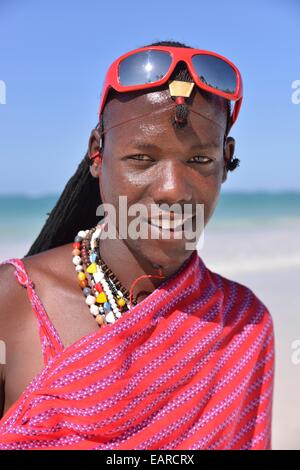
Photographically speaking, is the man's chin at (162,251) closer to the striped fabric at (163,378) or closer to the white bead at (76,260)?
the striped fabric at (163,378)

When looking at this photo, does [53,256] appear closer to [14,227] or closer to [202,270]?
[202,270]

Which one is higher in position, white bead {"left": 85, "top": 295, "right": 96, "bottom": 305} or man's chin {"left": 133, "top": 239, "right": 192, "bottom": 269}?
man's chin {"left": 133, "top": 239, "right": 192, "bottom": 269}

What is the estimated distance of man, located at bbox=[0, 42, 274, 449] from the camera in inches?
81.4

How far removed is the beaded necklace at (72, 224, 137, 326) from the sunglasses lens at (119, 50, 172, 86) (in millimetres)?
665

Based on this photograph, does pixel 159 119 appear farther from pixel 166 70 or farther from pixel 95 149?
pixel 95 149

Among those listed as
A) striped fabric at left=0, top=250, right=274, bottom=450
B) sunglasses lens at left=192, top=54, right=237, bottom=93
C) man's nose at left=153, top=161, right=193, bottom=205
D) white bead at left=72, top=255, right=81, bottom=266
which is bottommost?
striped fabric at left=0, top=250, right=274, bottom=450

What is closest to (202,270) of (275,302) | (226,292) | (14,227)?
(226,292)

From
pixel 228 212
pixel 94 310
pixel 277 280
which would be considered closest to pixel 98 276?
pixel 94 310

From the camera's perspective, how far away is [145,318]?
222 cm

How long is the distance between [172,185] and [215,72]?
44 cm

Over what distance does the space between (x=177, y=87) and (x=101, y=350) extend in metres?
0.90

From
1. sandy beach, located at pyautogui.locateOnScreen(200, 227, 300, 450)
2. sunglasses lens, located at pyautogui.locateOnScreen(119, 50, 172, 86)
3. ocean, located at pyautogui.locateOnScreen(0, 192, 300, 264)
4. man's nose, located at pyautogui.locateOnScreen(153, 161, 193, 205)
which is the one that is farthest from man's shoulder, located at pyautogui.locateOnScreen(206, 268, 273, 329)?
ocean, located at pyautogui.locateOnScreen(0, 192, 300, 264)

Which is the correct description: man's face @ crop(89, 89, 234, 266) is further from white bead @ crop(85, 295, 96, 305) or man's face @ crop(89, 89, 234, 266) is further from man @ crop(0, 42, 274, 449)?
white bead @ crop(85, 295, 96, 305)
